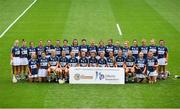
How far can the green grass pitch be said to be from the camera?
22766 mm

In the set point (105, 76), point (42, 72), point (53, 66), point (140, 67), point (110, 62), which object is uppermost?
point (110, 62)

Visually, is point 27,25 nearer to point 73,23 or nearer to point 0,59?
point 73,23

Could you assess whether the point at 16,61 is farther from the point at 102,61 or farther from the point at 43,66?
the point at 102,61

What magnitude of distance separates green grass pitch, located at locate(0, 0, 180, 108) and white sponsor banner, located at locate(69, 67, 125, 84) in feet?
1.41

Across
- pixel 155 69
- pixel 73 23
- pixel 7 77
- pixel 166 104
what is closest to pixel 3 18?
pixel 73 23

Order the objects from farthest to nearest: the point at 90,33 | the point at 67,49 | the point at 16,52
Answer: the point at 90,33 < the point at 67,49 < the point at 16,52

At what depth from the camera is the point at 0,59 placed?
30.2m

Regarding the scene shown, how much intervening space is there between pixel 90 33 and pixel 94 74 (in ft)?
40.2

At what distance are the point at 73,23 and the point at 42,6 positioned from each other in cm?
730

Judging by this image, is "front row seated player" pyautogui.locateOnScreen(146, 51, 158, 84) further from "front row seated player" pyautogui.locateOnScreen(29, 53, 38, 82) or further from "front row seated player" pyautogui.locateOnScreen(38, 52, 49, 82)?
"front row seated player" pyautogui.locateOnScreen(29, 53, 38, 82)

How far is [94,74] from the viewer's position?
82.3 feet

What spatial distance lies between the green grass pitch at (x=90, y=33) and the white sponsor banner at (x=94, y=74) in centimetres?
43

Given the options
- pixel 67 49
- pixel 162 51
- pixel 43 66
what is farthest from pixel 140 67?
pixel 43 66

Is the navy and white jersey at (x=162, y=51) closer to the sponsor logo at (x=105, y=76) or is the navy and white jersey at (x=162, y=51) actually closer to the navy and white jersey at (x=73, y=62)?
the sponsor logo at (x=105, y=76)
